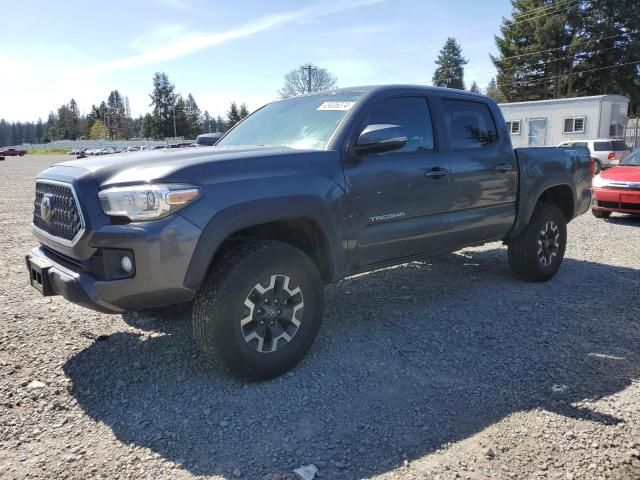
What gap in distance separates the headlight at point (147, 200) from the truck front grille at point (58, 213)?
0.90 feet

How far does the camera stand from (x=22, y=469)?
2553 millimetres

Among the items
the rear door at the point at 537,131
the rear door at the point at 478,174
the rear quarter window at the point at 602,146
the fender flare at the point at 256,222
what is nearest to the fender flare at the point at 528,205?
the rear door at the point at 478,174

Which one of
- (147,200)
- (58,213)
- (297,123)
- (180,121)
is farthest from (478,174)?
(180,121)

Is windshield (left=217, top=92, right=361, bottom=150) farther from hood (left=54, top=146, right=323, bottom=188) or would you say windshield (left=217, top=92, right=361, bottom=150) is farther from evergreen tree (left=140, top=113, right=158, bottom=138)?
evergreen tree (left=140, top=113, right=158, bottom=138)

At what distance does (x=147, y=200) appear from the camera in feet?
9.53

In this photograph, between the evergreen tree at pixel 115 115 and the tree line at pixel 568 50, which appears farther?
the evergreen tree at pixel 115 115

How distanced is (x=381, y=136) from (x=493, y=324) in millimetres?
1961

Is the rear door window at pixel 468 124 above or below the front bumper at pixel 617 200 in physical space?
above

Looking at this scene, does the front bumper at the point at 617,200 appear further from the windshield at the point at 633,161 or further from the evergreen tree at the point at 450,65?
the evergreen tree at the point at 450,65

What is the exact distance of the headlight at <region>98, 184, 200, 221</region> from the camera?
9.51ft

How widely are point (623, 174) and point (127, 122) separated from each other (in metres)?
136

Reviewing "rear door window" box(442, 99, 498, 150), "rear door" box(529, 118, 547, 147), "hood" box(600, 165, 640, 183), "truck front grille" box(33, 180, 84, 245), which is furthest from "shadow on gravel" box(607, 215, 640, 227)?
"rear door" box(529, 118, 547, 147)

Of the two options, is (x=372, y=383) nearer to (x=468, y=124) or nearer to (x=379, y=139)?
(x=379, y=139)

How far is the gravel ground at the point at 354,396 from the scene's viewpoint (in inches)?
103
